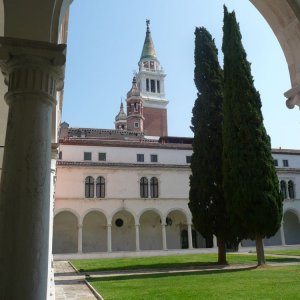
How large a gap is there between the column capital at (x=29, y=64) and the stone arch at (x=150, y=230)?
1389 inches

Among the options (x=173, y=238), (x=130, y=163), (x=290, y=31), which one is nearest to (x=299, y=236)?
(x=173, y=238)

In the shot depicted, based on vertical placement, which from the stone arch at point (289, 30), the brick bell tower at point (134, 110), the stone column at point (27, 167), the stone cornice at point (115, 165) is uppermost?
the brick bell tower at point (134, 110)

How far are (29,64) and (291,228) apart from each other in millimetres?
43257

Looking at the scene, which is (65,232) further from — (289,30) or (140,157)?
(289,30)

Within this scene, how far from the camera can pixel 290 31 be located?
13.3ft

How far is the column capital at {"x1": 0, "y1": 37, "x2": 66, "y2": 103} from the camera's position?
3.29 metres

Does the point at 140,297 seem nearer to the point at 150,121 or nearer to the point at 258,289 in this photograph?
the point at 258,289

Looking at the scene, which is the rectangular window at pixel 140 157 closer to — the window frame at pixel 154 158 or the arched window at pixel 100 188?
the window frame at pixel 154 158

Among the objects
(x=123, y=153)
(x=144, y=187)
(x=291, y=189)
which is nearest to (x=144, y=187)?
(x=144, y=187)

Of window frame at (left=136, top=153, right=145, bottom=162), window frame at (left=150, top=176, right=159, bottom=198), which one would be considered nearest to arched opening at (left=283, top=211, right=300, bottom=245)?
window frame at (left=150, top=176, right=159, bottom=198)

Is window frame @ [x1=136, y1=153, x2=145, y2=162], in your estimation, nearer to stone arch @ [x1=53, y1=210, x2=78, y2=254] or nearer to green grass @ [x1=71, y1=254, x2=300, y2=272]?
stone arch @ [x1=53, y1=210, x2=78, y2=254]

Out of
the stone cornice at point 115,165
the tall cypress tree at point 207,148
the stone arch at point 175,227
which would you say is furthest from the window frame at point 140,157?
the tall cypress tree at point 207,148

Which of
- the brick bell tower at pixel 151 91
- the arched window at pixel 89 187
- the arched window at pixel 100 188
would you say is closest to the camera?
the arched window at pixel 89 187

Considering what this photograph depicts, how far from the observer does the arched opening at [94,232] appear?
36.5 m
